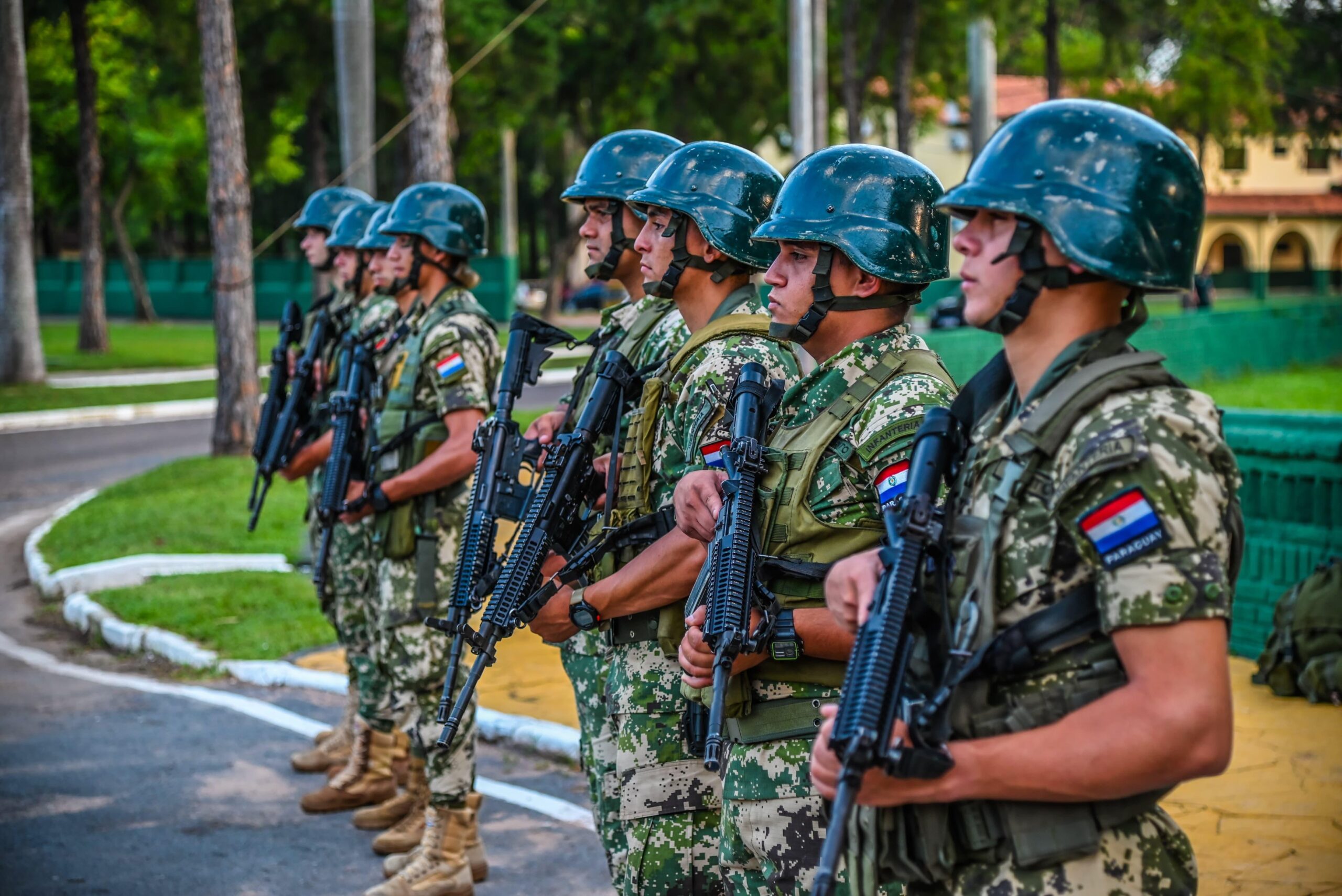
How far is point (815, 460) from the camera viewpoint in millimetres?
2947

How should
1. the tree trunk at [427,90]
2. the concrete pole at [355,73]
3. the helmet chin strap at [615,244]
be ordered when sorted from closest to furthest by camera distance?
1. the helmet chin strap at [615,244]
2. the concrete pole at [355,73]
3. the tree trunk at [427,90]

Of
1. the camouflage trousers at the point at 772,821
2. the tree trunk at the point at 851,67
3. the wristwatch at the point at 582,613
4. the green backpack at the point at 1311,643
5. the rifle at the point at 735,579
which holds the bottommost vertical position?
the green backpack at the point at 1311,643

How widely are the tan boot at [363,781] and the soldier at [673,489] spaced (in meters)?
2.65

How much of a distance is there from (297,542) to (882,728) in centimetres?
976

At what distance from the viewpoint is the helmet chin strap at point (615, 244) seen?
14.2 feet

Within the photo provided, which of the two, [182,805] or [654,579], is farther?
[182,805]

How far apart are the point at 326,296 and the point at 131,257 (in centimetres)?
3394

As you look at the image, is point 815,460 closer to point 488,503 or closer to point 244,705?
point 488,503

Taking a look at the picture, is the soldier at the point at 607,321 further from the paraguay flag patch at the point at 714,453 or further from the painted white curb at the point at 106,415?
the painted white curb at the point at 106,415

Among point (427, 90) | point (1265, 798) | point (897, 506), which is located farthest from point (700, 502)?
point (427, 90)

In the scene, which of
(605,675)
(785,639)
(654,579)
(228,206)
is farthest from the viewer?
(228,206)

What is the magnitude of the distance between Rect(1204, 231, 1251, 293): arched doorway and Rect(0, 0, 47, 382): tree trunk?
46.2 meters

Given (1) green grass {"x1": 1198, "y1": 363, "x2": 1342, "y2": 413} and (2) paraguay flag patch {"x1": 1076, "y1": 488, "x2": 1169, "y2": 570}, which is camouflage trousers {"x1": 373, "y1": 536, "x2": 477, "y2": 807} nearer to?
(2) paraguay flag patch {"x1": 1076, "y1": 488, "x2": 1169, "y2": 570}

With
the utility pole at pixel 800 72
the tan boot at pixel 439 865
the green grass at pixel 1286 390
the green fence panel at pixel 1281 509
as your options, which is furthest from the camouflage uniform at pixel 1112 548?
the green grass at pixel 1286 390
